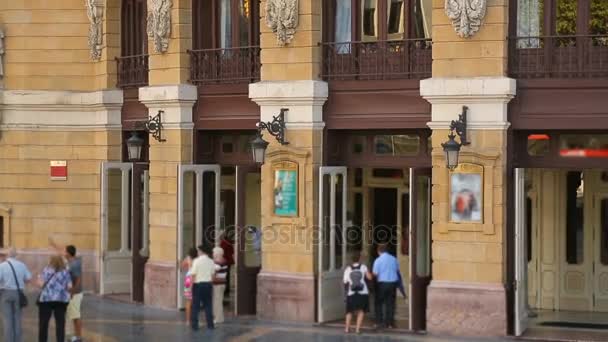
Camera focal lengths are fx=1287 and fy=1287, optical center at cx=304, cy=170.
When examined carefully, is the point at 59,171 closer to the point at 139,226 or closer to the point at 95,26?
the point at 139,226

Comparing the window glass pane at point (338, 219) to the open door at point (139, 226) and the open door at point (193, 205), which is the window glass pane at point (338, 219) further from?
the open door at point (139, 226)

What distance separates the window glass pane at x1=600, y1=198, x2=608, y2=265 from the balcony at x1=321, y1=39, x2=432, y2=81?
4642 millimetres

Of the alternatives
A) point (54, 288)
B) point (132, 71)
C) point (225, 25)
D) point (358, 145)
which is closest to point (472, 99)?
point (358, 145)

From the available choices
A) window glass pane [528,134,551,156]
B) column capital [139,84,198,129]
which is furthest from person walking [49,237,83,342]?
window glass pane [528,134,551,156]

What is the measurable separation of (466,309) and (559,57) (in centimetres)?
449

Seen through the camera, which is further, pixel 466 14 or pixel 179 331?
pixel 179 331

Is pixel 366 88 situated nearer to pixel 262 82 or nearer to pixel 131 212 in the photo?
pixel 262 82

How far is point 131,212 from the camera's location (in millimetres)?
27750

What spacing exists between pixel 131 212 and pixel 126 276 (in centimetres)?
158

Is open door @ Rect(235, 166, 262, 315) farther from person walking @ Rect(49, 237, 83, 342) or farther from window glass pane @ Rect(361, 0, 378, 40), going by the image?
person walking @ Rect(49, 237, 83, 342)

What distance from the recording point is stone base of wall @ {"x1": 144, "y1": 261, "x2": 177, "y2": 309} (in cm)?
2562

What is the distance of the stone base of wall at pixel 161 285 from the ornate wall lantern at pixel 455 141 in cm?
684

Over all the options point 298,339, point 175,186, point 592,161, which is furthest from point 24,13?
point 592,161

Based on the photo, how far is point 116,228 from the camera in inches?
1119
